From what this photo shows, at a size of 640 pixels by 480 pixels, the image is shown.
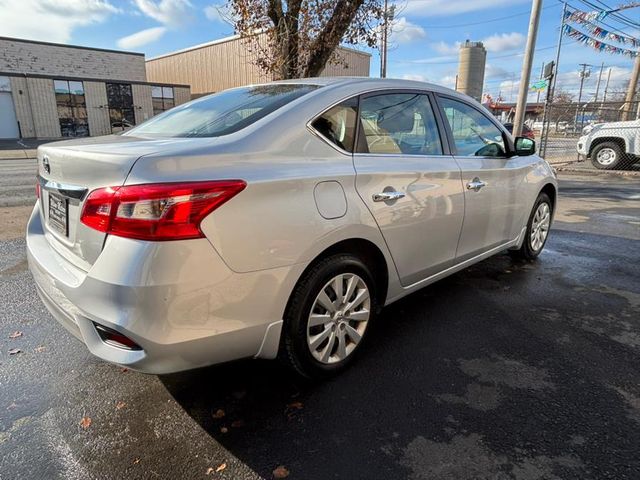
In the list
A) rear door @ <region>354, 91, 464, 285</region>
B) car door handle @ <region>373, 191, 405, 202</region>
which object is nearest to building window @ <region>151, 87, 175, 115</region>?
rear door @ <region>354, 91, 464, 285</region>

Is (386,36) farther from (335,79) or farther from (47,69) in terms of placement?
(47,69)

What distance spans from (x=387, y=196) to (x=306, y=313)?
83cm

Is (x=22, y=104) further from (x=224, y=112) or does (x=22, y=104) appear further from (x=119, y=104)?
(x=224, y=112)

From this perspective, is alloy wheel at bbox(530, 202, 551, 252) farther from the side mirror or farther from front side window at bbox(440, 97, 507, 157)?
front side window at bbox(440, 97, 507, 157)

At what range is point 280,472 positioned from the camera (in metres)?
1.90

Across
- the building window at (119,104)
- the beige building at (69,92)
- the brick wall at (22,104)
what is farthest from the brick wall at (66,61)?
the building window at (119,104)

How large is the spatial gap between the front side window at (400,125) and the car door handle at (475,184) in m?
0.37

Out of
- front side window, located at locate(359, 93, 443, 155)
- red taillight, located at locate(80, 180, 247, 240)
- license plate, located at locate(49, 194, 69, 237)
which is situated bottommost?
license plate, located at locate(49, 194, 69, 237)

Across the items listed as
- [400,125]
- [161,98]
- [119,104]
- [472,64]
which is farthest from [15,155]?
[472,64]

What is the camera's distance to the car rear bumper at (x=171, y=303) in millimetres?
1730

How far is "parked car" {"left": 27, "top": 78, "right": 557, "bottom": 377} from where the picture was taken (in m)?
1.76

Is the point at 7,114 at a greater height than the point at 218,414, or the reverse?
the point at 7,114

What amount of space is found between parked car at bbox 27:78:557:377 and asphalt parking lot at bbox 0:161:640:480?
0.35m

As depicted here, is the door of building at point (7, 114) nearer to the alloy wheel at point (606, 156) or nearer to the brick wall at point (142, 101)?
the brick wall at point (142, 101)
